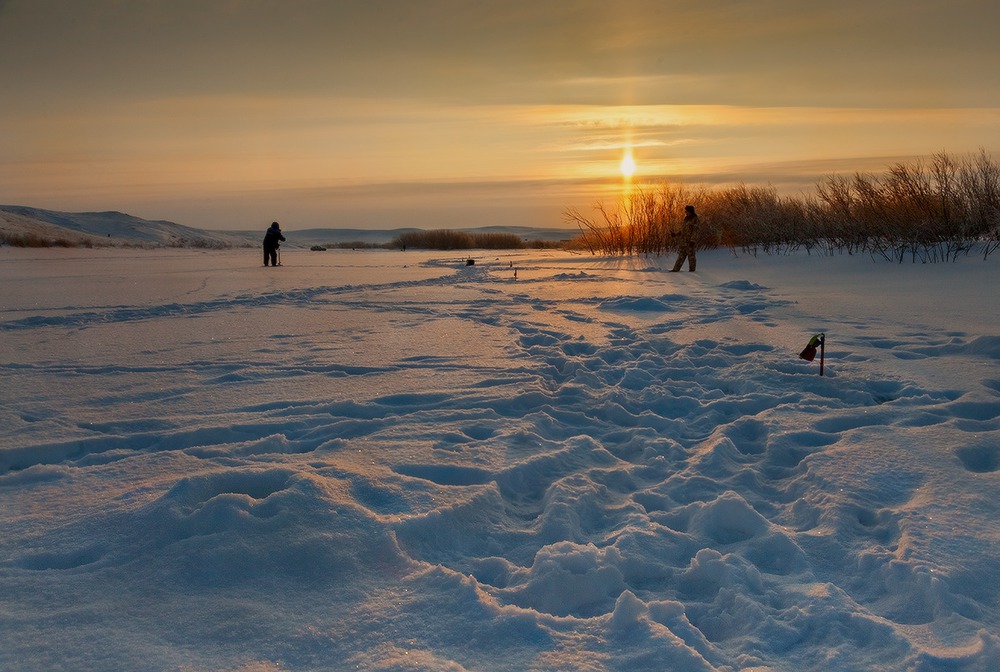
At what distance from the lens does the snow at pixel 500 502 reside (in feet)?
6.51

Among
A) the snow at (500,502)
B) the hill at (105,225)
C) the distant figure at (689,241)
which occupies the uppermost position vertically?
the hill at (105,225)

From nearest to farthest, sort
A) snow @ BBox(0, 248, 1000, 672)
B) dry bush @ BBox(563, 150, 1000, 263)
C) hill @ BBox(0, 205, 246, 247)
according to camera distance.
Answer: snow @ BBox(0, 248, 1000, 672) → dry bush @ BBox(563, 150, 1000, 263) → hill @ BBox(0, 205, 246, 247)

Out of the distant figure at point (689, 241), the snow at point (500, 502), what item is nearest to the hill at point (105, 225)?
the distant figure at point (689, 241)

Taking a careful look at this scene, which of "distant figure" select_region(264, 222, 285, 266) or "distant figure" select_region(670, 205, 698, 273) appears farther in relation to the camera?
"distant figure" select_region(264, 222, 285, 266)

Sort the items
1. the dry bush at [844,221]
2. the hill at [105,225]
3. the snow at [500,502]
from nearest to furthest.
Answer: the snow at [500,502], the dry bush at [844,221], the hill at [105,225]

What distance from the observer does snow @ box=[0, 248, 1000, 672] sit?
78.1 inches

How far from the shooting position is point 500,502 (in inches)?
115

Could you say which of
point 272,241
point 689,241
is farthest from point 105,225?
point 689,241

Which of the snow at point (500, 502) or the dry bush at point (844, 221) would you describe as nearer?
the snow at point (500, 502)

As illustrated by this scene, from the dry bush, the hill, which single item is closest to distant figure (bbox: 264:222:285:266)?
the dry bush

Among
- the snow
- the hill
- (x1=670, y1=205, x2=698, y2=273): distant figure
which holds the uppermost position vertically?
the hill

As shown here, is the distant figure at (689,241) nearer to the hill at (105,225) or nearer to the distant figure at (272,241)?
the distant figure at (272,241)

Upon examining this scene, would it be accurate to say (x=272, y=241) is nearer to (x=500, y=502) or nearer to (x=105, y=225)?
(x=500, y=502)

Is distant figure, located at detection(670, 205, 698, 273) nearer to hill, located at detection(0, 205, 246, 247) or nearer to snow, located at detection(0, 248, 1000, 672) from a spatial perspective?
snow, located at detection(0, 248, 1000, 672)
